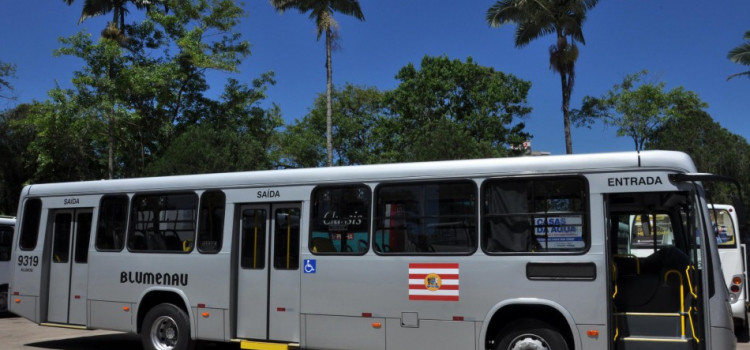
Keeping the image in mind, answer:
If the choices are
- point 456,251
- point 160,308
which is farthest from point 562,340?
point 160,308

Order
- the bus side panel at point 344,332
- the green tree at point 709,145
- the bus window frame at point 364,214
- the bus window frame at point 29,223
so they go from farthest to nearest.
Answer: the green tree at point 709,145 → the bus window frame at point 29,223 → the bus window frame at point 364,214 → the bus side panel at point 344,332

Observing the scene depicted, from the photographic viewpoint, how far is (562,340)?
7.15 meters

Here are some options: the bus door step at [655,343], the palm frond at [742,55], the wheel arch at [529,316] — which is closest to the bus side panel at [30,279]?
the wheel arch at [529,316]

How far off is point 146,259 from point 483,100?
83.6 ft

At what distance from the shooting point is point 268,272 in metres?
9.05

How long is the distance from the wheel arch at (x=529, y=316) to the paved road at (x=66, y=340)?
5162mm

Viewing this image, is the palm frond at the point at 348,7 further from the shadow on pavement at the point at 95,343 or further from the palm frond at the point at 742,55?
the palm frond at the point at 742,55

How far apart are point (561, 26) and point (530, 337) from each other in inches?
686

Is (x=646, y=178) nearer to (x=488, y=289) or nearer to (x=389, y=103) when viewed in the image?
(x=488, y=289)

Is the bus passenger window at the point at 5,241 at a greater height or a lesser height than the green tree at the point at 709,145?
lesser

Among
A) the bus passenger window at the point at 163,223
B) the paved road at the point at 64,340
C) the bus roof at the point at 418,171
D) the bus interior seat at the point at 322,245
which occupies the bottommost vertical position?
the paved road at the point at 64,340

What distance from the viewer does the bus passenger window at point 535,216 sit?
724cm

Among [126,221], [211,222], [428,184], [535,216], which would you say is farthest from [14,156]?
[535,216]

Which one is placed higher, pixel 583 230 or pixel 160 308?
pixel 583 230
